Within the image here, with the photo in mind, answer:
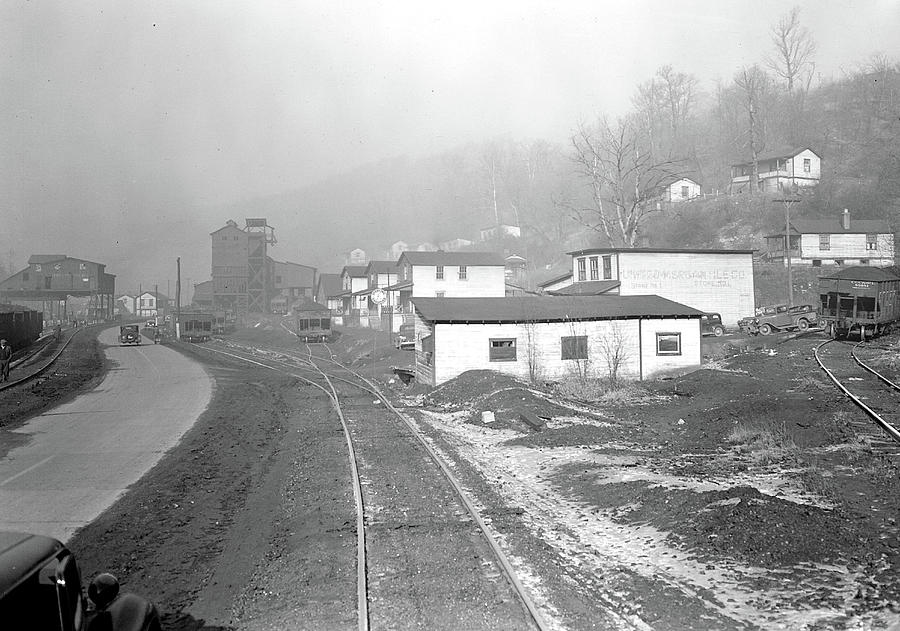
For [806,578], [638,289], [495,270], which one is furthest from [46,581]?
[495,270]

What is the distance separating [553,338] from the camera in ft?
99.2

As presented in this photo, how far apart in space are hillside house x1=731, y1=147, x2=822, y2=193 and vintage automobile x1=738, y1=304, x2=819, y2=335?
40.8m

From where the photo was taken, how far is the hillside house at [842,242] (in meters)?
69.8

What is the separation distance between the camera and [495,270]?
64438mm

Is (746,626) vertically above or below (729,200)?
below

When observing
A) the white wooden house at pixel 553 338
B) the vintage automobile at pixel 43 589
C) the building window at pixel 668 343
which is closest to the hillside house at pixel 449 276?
the white wooden house at pixel 553 338

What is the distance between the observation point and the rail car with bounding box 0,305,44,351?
47094mm

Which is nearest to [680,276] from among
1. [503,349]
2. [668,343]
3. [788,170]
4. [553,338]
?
[668,343]

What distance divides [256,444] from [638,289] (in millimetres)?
37857

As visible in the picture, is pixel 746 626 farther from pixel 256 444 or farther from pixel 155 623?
pixel 256 444

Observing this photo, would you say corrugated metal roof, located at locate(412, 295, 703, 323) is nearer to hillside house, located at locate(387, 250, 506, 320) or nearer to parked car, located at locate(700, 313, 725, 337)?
parked car, located at locate(700, 313, 725, 337)

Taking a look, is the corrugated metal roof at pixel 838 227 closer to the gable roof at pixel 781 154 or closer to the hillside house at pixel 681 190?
the gable roof at pixel 781 154

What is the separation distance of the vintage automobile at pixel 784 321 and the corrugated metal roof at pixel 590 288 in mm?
9349

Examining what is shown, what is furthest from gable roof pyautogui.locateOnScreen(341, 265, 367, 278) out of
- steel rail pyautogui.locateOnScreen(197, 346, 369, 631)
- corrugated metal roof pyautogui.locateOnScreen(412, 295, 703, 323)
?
steel rail pyautogui.locateOnScreen(197, 346, 369, 631)
